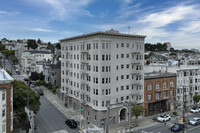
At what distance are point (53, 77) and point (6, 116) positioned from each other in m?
42.4

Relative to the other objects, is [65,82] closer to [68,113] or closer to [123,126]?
[68,113]

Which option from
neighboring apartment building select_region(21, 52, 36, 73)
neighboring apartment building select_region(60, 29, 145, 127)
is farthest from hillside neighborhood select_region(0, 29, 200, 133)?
neighboring apartment building select_region(21, 52, 36, 73)

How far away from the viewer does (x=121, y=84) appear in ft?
128

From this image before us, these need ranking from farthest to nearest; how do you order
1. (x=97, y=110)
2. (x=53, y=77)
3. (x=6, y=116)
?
(x=53, y=77)
(x=97, y=110)
(x=6, y=116)

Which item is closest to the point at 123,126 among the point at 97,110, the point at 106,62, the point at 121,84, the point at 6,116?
the point at 97,110

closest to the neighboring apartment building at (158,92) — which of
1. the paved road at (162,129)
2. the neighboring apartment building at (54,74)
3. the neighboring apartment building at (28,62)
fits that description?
the paved road at (162,129)

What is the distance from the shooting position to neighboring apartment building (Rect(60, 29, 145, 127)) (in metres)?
36.3

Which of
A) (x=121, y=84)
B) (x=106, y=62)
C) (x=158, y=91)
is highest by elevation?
(x=106, y=62)

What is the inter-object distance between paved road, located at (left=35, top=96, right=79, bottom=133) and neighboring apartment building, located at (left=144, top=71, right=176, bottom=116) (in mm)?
21164

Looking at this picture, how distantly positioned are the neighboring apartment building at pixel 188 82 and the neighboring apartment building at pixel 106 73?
50.2 ft

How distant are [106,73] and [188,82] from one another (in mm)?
30667

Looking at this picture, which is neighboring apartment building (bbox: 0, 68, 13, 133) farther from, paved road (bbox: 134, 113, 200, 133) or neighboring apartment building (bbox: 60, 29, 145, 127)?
paved road (bbox: 134, 113, 200, 133)

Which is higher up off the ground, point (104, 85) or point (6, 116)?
point (104, 85)

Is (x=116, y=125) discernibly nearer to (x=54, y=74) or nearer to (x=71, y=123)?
(x=71, y=123)
